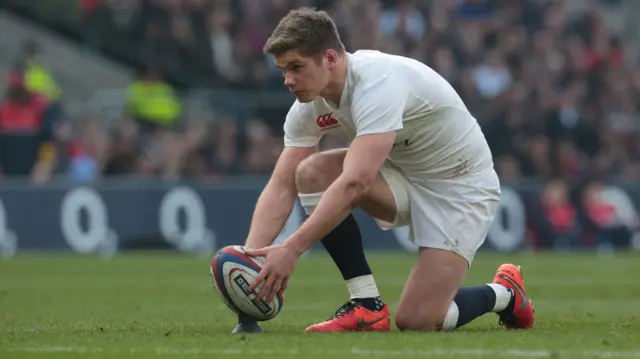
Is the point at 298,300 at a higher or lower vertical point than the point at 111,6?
lower

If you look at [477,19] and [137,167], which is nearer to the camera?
[137,167]

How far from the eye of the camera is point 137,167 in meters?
19.0

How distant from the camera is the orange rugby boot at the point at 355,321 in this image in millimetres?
7113

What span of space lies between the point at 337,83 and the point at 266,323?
181 centimetres

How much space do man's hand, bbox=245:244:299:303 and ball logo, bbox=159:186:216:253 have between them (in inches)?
464

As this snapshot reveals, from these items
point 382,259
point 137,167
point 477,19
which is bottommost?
point 382,259

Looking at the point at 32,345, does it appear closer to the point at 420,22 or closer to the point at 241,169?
the point at 241,169

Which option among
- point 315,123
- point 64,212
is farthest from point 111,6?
point 315,123

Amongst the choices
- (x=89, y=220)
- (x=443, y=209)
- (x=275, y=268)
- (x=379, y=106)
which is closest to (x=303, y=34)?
(x=379, y=106)

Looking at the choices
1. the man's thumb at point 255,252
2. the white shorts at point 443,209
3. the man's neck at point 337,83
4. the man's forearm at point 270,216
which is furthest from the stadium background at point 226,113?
the man's thumb at point 255,252

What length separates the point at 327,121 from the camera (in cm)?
723

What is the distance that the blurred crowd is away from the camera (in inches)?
753

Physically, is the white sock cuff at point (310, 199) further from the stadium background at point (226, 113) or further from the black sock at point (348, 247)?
the stadium background at point (226, 113)

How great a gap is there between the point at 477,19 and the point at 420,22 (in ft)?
4.53
